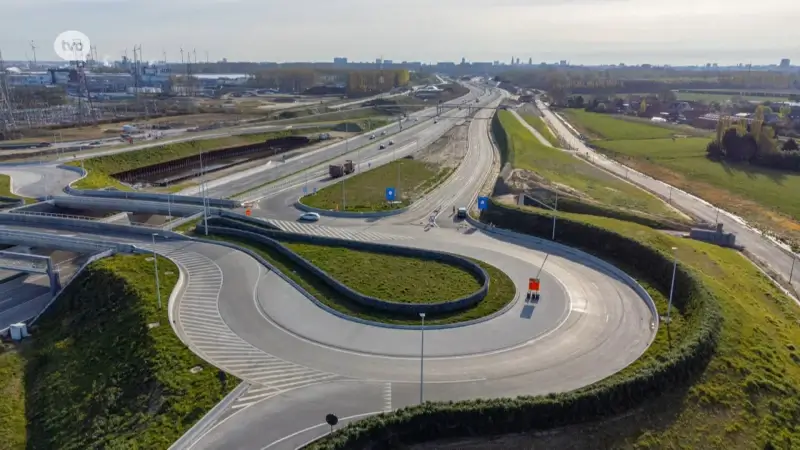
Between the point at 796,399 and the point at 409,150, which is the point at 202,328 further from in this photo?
the point at 409,150

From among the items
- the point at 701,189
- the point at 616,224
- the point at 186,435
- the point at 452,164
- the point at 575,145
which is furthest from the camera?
the point at 575,145

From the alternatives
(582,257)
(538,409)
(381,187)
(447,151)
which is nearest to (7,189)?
(381,187)

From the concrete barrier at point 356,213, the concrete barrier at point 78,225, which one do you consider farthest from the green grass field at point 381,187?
the concrete barrier at point 78,225

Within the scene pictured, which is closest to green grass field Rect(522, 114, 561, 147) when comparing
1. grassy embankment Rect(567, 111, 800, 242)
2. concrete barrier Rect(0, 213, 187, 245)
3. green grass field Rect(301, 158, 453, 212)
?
grassy embankment Rect(567, 111, 800, 242)

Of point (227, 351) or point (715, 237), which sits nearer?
point (227, 351)

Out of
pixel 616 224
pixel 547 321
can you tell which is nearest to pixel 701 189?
pixel 616 224

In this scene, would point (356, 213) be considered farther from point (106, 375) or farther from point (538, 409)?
point (538, 409)
